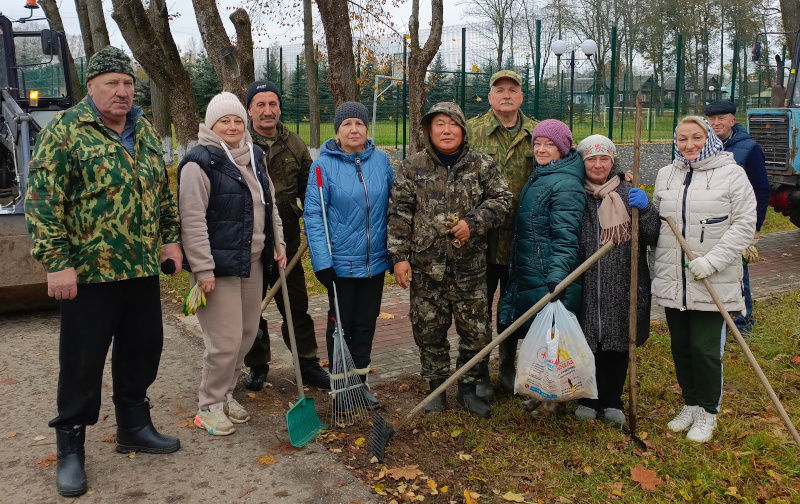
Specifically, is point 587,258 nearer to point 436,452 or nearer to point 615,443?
point 615,443

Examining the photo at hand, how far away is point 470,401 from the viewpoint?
432 cm

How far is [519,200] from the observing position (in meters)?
4.18

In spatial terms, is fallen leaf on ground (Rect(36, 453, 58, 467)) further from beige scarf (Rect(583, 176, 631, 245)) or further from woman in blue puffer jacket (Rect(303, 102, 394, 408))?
beige scarf (Rect(583, 176, 631, 245))

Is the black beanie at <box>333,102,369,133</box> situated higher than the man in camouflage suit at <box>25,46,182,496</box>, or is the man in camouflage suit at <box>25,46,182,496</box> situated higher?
the black beanie at <box>333,102,369,133</box>

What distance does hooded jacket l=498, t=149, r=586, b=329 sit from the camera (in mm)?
3854

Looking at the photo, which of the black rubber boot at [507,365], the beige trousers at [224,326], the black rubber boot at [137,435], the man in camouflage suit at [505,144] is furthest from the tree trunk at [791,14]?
the black rubber boot at [137,435]

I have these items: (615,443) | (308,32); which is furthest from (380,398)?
(308,32)

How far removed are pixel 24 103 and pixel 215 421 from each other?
16.9 ft

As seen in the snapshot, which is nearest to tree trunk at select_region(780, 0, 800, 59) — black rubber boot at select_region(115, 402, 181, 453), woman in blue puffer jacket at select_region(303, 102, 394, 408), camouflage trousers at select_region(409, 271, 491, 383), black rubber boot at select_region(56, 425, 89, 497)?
camouflage trousers at select_region(409, 271, 491, 383)

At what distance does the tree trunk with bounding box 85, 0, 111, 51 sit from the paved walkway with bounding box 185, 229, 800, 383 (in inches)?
435

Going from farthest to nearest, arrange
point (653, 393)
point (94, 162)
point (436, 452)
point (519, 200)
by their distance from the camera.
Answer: point (653, 393)
point (519, 200)
point (436, 452)
point (94, 162)

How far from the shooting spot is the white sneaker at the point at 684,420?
4.03 m

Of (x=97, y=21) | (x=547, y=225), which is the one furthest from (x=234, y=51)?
(x=97, y=21)

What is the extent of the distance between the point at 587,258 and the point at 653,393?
1247 mm
